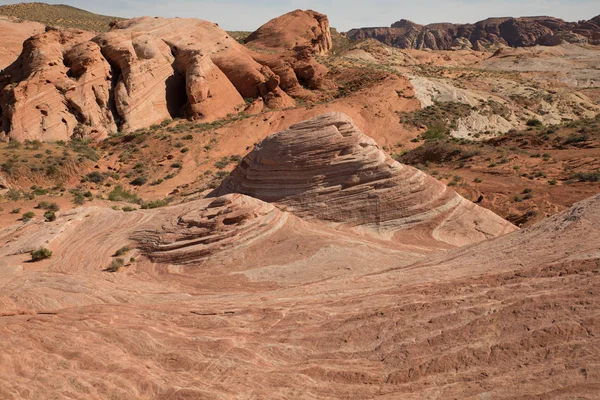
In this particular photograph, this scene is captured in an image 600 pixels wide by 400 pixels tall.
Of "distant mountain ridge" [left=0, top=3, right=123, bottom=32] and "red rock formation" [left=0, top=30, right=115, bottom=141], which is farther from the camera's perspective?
"distant mountain ridge" [left=0, top=3, right=123, bottom=32]

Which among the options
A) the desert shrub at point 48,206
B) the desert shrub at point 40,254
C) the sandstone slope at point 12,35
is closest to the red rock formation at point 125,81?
the desert shrub at point 48,206

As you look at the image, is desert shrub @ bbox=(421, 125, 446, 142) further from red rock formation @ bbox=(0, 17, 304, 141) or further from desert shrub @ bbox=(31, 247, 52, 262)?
desert shrub @ bbox=(31, 247, 52, 262)

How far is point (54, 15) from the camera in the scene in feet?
247

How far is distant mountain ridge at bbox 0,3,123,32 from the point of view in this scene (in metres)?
68.9

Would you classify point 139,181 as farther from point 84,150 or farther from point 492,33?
point 492,33

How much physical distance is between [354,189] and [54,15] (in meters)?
79.4

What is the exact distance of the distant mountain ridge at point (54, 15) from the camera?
68.9 m

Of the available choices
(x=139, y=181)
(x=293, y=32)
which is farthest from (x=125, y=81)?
(x=293, y=32)

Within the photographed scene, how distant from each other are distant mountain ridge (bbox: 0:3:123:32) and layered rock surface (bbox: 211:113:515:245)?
63.7 metres

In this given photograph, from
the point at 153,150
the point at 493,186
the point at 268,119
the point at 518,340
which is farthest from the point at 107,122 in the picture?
the point at 518,340

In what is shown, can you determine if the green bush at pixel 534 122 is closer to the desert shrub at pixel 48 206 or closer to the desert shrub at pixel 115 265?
the desert shrub at pixel 48 206

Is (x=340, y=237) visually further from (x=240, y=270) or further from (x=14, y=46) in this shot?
(x=14, y=46)

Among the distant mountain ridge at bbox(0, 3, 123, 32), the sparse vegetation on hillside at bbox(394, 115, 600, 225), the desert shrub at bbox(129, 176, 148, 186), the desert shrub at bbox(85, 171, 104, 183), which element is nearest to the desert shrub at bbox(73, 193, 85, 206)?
the desert shrub at bbox(85, 171, 104, 183)

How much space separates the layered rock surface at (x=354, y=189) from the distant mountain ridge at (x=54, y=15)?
63666mm
